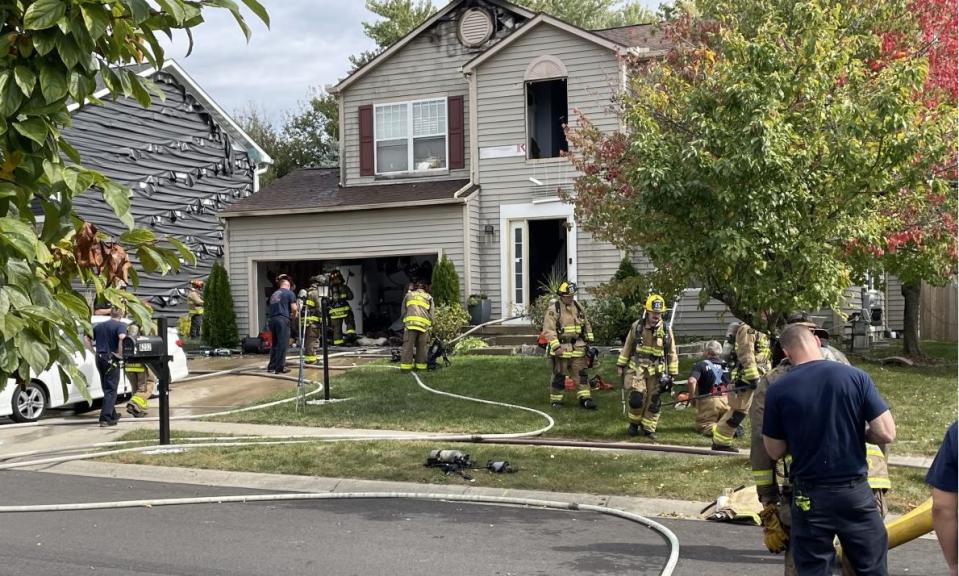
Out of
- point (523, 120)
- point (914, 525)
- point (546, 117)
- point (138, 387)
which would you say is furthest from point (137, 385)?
point (914, 525)

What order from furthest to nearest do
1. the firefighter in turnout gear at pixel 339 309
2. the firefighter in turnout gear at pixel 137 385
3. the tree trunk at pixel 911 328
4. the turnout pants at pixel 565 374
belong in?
the firefighter in turnout gear at pixel 339 309
the tree trunk at pixel 911 328
the firefighter in turnout gear at pixel 137 385
the turnout pants at pixel 565 374

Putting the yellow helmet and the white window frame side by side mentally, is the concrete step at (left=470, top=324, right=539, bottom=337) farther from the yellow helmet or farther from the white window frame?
the yellow helmet

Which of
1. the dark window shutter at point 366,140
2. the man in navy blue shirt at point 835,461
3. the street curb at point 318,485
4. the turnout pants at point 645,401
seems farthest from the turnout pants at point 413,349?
the man in navy blue shirt at point 835,461

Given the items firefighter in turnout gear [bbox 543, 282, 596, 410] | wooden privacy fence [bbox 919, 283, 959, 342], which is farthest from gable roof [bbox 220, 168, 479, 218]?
wooden privacy fence [bbox 919, 283, 959, 342]

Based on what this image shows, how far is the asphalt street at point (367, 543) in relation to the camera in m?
6.61

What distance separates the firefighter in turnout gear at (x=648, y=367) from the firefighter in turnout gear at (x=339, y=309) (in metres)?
11.0

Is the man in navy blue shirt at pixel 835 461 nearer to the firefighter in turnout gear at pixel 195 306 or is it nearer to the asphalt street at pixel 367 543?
the asphalt street at pixel 367 543

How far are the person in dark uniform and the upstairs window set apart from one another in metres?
10.3

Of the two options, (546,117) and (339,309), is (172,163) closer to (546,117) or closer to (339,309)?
(339,309)

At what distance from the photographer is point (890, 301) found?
23.6 m

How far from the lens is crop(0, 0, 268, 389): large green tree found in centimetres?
312

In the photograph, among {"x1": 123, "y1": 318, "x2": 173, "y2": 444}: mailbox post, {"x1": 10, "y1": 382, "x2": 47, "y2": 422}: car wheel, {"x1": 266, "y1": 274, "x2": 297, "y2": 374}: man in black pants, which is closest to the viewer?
{"x1": 123, "y1": 318, "x2": 173, "y2": 444}: mailbox post

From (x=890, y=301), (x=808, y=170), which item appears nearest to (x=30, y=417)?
(x=808, y=170)

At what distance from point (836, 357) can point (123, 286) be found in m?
4.45
